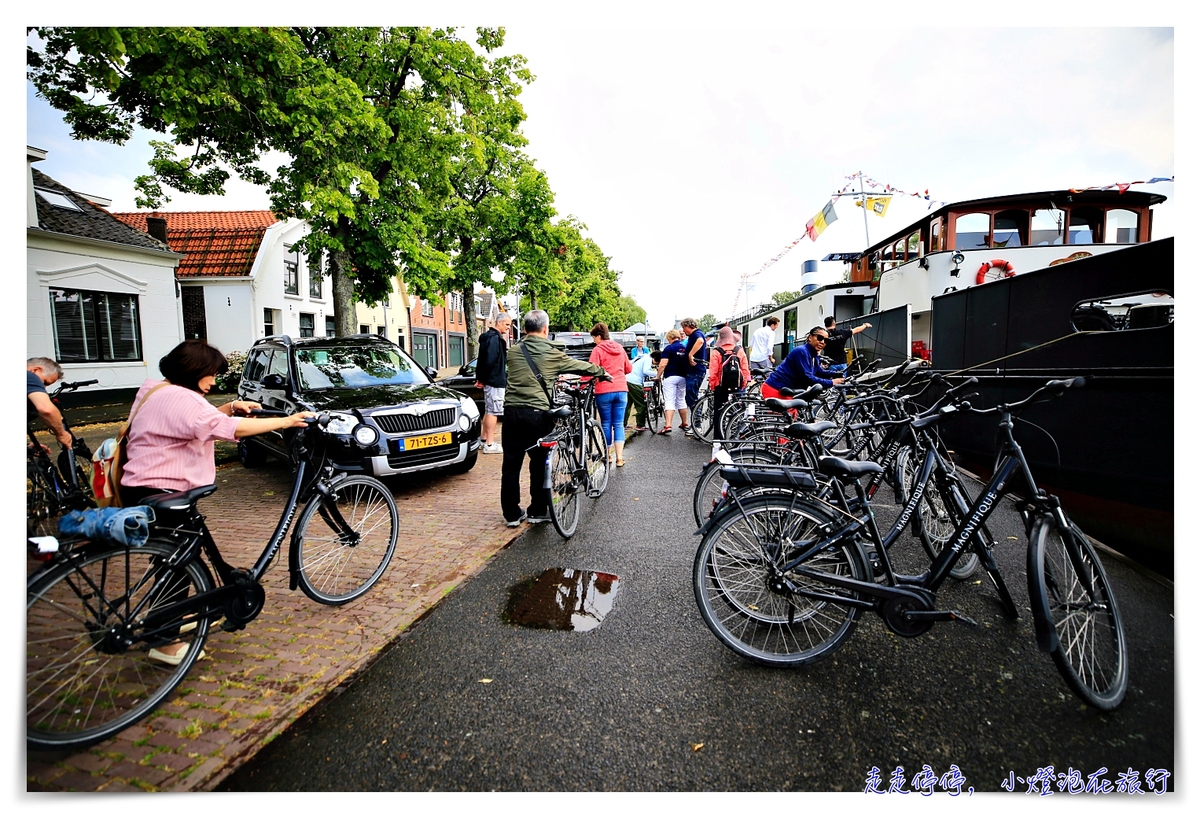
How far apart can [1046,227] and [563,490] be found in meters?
13.7

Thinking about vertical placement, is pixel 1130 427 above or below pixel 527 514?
above

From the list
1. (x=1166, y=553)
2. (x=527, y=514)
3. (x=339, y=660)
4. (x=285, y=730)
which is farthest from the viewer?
(x=527, y=514)

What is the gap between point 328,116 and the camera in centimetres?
1021

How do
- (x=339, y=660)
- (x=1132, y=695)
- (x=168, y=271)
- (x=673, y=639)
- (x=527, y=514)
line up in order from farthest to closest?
1. (x=168, y=271)
2. (x=527, y=514)
3. (x=673, y=639)
4. (x=339, y=660)
5. (x=1132, y=695)

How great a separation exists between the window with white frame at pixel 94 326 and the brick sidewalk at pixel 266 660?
35.1 feet

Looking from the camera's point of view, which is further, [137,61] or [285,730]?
[137,61]

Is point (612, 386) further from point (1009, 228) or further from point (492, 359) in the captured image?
point (1009, 228)

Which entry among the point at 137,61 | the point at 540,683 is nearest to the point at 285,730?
the point at 540,683

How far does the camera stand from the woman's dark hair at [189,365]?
2744 mm

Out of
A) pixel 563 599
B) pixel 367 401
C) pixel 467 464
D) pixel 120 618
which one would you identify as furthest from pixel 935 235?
pixel 120 618

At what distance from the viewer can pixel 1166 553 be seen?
419 centimetres

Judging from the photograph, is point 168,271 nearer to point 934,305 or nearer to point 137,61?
point 137,61

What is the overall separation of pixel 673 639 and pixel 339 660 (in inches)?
70.8

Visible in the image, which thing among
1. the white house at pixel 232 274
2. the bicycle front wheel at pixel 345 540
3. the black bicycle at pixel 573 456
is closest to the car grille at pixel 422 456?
the black bicycle at pixel 573 456
